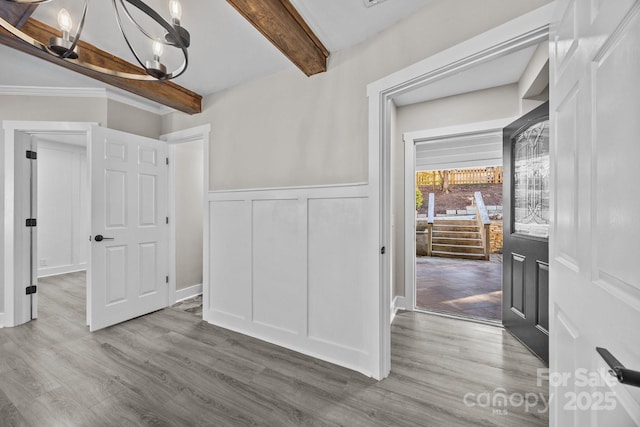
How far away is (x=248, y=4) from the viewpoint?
154 centimetres

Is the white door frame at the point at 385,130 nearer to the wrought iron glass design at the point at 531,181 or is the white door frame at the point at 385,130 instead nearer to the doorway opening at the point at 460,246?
the wrought iron glass design at the point at 531,181

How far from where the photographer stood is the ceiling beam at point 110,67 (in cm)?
185

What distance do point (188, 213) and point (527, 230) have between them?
3.91 meters

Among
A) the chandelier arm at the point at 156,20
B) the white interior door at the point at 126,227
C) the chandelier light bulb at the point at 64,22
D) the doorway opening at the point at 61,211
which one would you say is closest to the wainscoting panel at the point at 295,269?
the white interior door at the point at 126,227

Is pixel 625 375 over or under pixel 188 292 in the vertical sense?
over

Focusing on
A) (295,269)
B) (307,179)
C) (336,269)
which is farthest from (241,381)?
(307,179)

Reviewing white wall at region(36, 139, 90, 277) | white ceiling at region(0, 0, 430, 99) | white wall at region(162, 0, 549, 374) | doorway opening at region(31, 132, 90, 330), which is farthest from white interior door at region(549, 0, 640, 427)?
white wall at region(36, 139, 90, 277)

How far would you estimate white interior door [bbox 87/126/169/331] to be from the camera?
9.02ft

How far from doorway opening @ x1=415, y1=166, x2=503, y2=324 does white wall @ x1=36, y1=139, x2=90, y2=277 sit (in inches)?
241

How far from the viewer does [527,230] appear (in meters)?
2.49

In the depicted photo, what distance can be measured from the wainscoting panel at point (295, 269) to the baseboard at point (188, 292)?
0.88m

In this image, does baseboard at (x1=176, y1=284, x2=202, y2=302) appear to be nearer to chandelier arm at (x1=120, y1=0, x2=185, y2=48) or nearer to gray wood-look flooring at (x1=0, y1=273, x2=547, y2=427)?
gray wood-look flooring at (x1=0, y1=273, x2=547, y2=427)

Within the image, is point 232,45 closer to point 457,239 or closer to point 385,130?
point 385,130

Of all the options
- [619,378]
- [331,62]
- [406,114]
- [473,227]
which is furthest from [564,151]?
[473,227]
